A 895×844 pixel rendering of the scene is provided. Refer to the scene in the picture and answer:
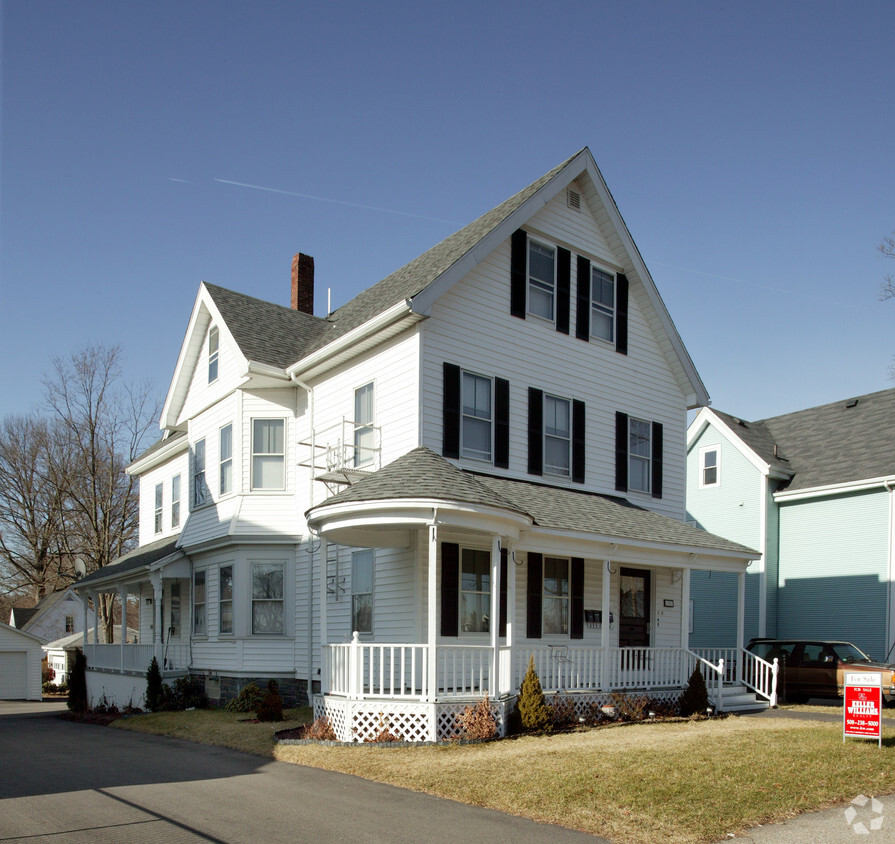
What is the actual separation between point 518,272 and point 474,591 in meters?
6.75

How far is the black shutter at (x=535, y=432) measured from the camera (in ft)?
61.5

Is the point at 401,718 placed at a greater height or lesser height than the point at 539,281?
lesser

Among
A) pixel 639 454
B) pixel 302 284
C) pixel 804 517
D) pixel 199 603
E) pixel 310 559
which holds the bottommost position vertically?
pixel 199 603

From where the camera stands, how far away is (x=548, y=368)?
19297 millimetres

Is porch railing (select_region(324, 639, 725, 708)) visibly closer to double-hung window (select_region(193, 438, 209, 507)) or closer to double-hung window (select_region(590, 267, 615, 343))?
double-hung window (select_region(590, 267, 615, 343))

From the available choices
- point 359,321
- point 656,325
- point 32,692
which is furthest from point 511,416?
point 32,692

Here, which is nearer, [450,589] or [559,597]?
[450,589]

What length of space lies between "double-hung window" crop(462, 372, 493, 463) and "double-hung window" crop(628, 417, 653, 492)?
4547 millimetres

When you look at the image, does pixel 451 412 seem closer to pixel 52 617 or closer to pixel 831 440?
pixel 831 440

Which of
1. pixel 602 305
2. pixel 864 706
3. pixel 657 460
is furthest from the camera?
pixel 657 460

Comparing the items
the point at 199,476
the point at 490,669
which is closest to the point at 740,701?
the point at 490,669

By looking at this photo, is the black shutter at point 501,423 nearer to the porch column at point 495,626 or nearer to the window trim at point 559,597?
the window trim at point 559,597

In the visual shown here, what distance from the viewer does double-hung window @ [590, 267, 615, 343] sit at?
20.7 meters

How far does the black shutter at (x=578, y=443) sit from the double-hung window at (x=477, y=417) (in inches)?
98.0
